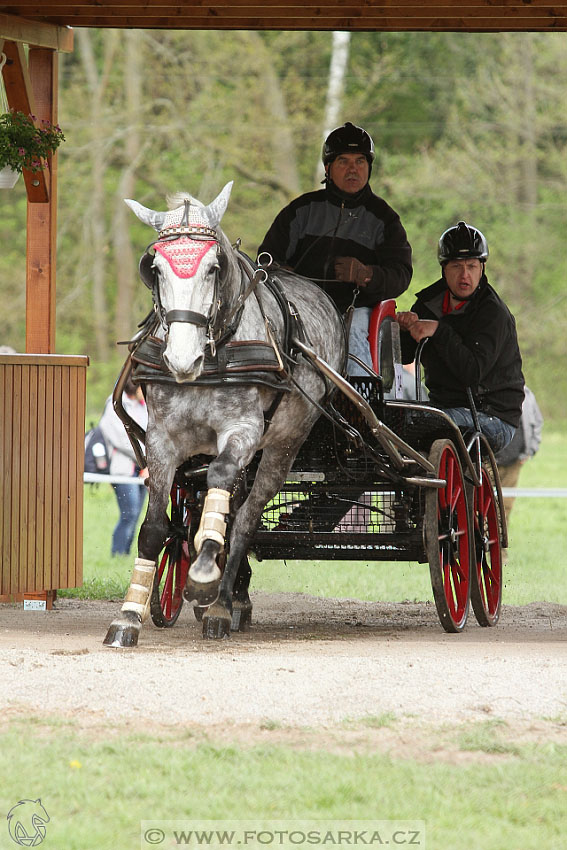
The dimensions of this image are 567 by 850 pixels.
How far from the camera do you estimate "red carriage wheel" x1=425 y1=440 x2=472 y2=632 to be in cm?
704

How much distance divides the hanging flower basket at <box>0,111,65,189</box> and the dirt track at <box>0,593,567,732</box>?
9.24 feet

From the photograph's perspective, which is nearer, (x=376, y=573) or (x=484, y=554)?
(x=484, y=554)

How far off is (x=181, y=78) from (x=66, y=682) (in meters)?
24.8

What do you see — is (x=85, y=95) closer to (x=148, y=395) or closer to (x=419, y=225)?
(x=419, y=225)

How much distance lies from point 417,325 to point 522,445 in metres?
4.77

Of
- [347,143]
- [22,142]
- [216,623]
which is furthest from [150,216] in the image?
[22,142]

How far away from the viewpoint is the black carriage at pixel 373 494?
6.99 metres

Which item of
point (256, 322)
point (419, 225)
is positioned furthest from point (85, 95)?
point (256, 322)

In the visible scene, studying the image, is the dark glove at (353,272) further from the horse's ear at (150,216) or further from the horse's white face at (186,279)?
the horse's ear at (150,216)

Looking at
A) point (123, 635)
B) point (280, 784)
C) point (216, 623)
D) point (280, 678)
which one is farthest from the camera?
point (216, 623)

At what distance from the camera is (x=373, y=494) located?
7.59m

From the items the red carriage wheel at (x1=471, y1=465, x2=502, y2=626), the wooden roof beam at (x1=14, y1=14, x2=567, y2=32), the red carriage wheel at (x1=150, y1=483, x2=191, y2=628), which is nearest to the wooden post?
the wooden roof beam at (x1=14, y1=14, x2=567, y2=32)

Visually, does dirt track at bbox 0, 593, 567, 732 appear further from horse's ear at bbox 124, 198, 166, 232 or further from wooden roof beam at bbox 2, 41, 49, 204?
wooden roof beam at bbox 2, 41, 49, 204

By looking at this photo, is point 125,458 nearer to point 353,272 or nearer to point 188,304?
point 353,272
